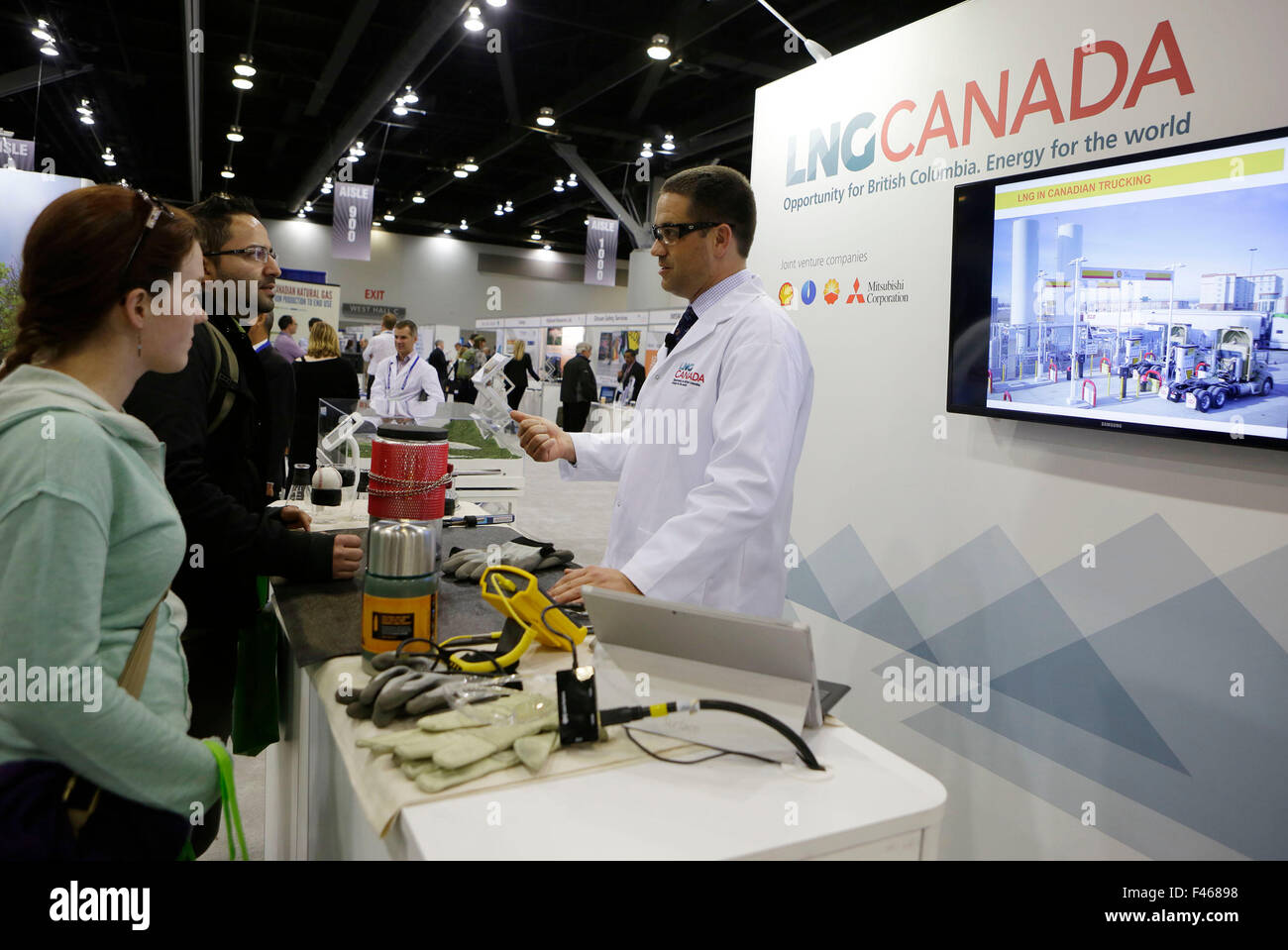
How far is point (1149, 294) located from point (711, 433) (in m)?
1.19

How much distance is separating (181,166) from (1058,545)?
19.8m

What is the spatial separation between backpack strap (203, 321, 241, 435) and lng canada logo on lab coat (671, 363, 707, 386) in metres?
1.09

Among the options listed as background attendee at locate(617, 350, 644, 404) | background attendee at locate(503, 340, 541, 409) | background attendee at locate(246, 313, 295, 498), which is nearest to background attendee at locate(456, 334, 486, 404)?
background attendee at locate(503, 340, 541, 409)

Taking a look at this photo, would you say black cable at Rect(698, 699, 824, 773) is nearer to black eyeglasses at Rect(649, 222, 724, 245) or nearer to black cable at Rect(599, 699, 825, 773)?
black cable at Rect(599, 699, 825, 773)

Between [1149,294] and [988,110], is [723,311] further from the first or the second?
[988,110]

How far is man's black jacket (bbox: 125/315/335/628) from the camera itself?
1.76 m

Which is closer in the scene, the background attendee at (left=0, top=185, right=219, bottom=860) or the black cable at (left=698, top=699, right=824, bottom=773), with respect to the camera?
the background attendee at (left=0, top=185, right=219, bottom=860)

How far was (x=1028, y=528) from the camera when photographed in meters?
2.58

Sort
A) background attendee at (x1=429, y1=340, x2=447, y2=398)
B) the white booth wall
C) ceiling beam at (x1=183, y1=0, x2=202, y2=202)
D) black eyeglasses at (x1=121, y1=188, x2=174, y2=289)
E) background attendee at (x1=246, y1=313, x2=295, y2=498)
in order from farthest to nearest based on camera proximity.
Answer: background attendee at (x1=429, y1=340, x2=447, y2=398), ceiling beam at (x1=183, y1=0, x2=202, y2=202), background attendee at (x1=246, y1=313, x2=295, y2=498), the white booth wall, black eyeglasses at (x1=121, y1=188, x2=174, y2=289)

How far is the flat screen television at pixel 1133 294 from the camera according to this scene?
1.97 m

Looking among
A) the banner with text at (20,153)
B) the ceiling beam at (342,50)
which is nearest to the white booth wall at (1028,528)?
the ceiling beam at (342,50)

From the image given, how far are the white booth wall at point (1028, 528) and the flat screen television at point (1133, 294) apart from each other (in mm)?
116
